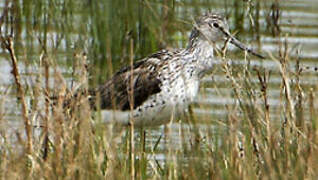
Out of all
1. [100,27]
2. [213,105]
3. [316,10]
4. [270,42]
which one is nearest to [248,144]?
[213,105]

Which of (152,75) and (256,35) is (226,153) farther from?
(256,35)

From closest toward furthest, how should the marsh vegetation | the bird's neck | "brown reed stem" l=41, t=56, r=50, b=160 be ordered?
the marsh vegetation, "brown reed stem" l=41, t=56, r=50, b=160, the bird's neck

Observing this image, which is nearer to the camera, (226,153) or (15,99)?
(226,153)

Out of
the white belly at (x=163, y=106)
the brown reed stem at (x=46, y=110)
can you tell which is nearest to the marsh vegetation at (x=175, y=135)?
the brown reed stem at (x=46, y=110)

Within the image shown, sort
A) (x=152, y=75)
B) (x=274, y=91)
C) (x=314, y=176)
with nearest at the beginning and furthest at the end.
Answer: (x=314, y=176) < (x=152, y=75) < (x=274, y=91)

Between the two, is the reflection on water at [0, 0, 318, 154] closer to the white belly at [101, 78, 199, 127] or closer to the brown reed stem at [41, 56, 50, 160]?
the white belly at [101, 78, 199, 127]

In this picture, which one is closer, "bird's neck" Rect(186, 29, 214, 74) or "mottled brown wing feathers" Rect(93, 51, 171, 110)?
"mottled brown wing feathers" Rect(93, 51, 171, 110)

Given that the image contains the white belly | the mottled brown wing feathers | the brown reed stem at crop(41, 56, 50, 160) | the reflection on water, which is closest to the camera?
the brown reed stem at crop(41, 56, 50, 160)

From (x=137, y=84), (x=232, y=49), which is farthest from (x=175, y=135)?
(x=232, y=49)

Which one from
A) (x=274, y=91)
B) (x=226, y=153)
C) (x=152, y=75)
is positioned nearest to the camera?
(x=226, y=153)

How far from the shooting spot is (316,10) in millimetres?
12719

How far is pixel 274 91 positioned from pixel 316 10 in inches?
130

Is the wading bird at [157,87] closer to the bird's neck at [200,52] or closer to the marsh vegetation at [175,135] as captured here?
the bird's neck at [200,52]

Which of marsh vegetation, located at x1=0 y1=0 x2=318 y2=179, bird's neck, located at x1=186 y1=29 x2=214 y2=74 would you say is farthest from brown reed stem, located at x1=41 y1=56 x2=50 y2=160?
bird's neck, located at x1=186 y1=29 x2=214 y2=74
